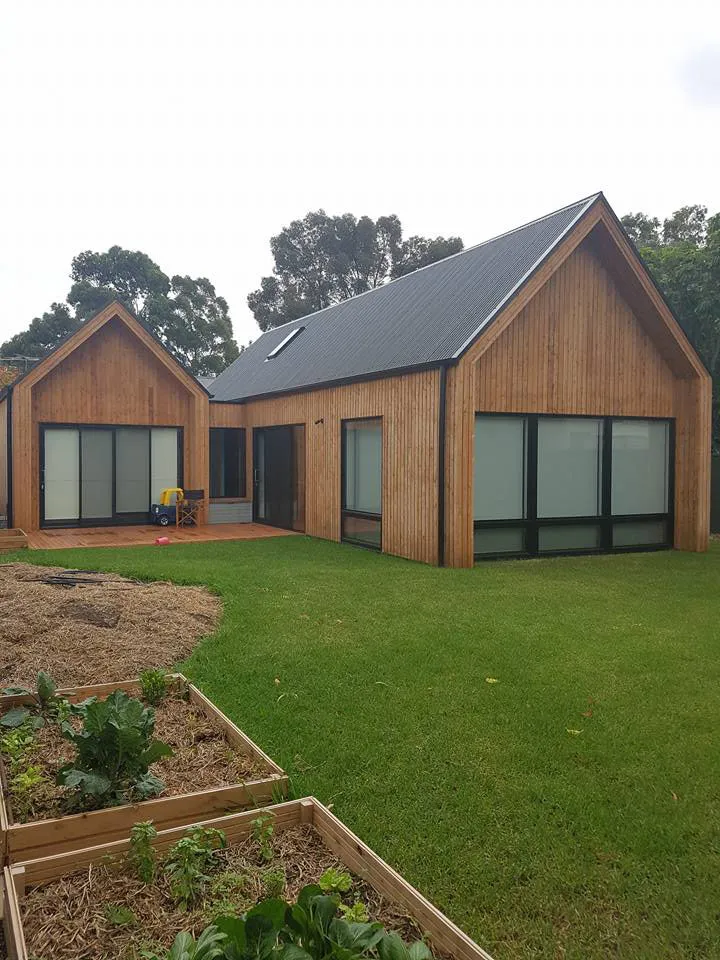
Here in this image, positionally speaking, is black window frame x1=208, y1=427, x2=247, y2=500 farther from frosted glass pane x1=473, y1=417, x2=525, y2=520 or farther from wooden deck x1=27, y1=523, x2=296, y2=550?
frosted glass pane x1=473, y1=417, x2=525, y2=520

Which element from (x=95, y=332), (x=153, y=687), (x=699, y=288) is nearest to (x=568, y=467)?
(x=699, y=288)

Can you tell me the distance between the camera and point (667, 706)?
5.02m

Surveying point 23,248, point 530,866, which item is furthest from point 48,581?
point 23,248

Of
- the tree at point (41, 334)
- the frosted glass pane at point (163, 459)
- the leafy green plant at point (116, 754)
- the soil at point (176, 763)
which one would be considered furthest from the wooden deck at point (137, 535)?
the tree at point (41, 334)

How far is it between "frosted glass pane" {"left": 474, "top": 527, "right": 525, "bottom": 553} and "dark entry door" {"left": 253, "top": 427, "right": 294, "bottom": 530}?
5778mm

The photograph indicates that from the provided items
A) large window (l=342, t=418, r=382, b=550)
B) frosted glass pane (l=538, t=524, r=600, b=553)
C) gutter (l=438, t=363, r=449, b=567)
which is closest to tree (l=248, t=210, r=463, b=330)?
large window (l=342, t=418, r=382, b=550)

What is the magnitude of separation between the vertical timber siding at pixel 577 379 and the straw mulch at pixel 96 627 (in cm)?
438

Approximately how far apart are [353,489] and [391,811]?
10.2 metres

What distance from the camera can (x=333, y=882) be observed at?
2.61 metres

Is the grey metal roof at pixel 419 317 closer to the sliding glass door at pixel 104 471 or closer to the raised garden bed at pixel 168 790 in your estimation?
the sliding glass door at pixel 104 471

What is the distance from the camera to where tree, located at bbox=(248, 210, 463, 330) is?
144 ft

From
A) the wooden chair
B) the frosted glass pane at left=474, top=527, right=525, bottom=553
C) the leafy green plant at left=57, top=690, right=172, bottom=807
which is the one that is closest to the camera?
the leafy green plant at left=57, top=690, right=172, bottom=807

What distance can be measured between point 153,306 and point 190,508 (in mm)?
27439

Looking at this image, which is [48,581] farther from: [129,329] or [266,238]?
[266,238]
